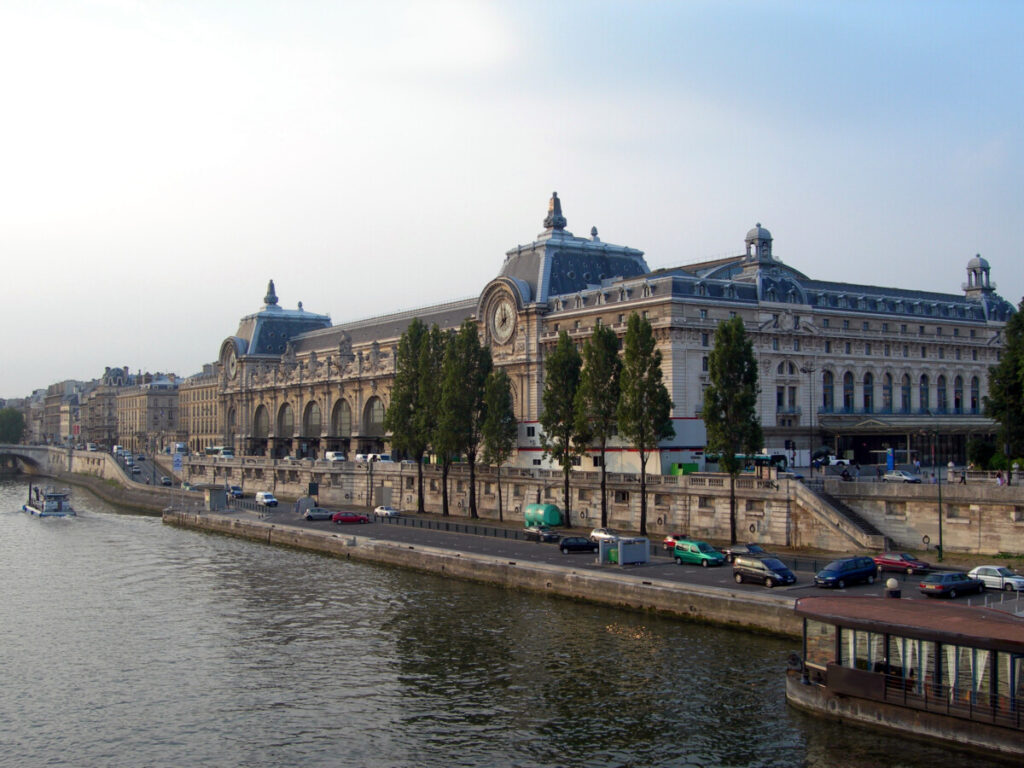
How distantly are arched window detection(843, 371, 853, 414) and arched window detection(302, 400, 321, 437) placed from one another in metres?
73.5

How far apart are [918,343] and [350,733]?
283ft

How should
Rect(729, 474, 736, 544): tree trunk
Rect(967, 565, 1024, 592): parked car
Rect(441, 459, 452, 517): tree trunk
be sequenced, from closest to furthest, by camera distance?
Rect(967, 565, 1024, 592): parked car
Rect(729, 474, 736, 544): tree trunk
Rect(441, 459, 452, 517): tree trunk


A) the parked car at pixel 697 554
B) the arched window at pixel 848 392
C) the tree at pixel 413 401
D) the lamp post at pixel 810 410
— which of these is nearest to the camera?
the parked car at pixel 697 554

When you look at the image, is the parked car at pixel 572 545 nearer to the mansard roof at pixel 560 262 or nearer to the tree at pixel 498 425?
the tree at pixel 498 425

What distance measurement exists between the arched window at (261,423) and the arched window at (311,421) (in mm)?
13259

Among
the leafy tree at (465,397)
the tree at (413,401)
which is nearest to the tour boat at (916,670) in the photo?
the leafy tree at (465,397)

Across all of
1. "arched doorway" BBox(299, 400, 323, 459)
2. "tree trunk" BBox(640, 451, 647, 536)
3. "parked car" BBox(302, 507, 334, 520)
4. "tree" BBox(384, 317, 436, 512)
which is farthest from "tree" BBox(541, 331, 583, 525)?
"arched doorway" BBox(299, 400, 323, 459)

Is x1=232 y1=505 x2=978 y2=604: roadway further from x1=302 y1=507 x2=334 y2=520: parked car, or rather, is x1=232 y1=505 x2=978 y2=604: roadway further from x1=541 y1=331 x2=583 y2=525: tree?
x1=541 y1=331 x2=583 y2=525: tree

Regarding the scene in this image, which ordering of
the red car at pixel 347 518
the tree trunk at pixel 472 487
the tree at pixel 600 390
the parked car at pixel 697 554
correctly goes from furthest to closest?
the red car at pixel 347 518 < the tree trunk at pixel 472 487 < the tree at pixel 600 390 < the parked car at pixel 697 554

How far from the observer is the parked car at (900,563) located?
4991 cm

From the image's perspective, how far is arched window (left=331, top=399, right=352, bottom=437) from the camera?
13738 cm

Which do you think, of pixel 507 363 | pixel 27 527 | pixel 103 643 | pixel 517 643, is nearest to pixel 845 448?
pixel 507 363

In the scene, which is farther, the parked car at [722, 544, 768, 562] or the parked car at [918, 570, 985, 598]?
the parked car at [722, 544, 768, 562]

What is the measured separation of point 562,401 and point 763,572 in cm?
2960
